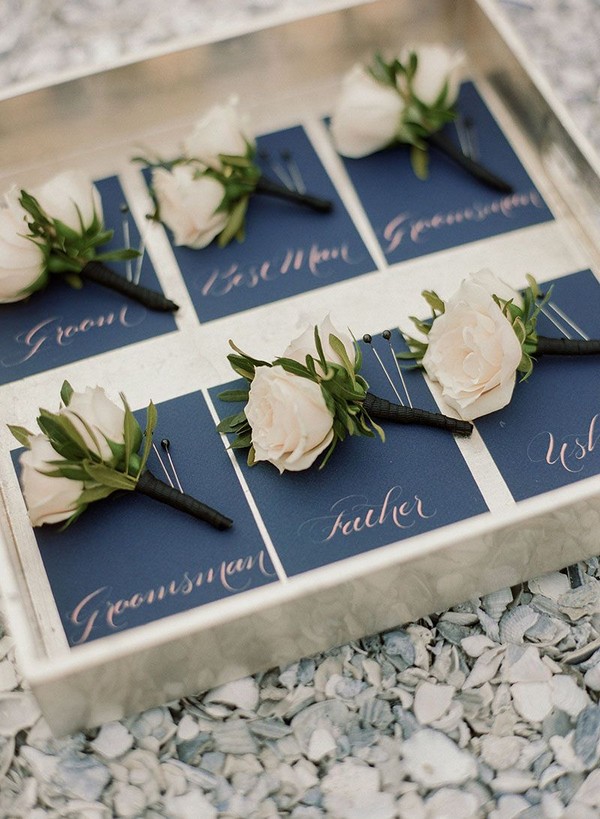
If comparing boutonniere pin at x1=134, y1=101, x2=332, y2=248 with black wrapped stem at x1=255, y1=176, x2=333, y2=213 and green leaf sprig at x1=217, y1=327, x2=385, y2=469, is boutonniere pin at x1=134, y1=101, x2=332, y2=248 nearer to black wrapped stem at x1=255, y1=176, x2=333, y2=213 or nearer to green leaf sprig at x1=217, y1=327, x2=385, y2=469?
black wrapped stem at x1=255, y1=176, x2=333, y2=213

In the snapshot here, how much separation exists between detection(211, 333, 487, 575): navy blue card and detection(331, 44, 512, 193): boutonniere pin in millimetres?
456

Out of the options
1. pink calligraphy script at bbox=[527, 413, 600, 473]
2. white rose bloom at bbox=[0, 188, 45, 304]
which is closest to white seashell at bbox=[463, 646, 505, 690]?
pink calligraphy script at bbox=[527, 413, 600, 473]

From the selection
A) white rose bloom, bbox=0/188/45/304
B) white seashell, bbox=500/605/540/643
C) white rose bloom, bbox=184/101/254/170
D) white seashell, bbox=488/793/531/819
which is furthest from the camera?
white rose bloom, bbox=184/101/254/170

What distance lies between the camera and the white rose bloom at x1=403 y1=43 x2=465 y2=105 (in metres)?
1.40

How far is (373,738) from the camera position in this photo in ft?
3.56

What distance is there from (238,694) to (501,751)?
0.30m

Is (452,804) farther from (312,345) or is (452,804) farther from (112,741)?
(312,345)

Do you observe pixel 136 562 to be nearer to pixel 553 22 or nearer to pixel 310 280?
pixel 310 280

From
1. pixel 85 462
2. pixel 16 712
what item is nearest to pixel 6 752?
pixel 16 712

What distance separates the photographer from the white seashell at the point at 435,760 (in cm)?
106

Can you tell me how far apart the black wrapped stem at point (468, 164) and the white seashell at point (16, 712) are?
3.00 feet

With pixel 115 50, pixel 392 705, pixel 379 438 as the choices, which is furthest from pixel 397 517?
pixel 115 50

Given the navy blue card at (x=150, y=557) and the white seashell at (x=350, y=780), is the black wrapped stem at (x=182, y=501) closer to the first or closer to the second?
the navy blue card at (x=150, y=557)

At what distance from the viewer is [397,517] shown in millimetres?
1151
